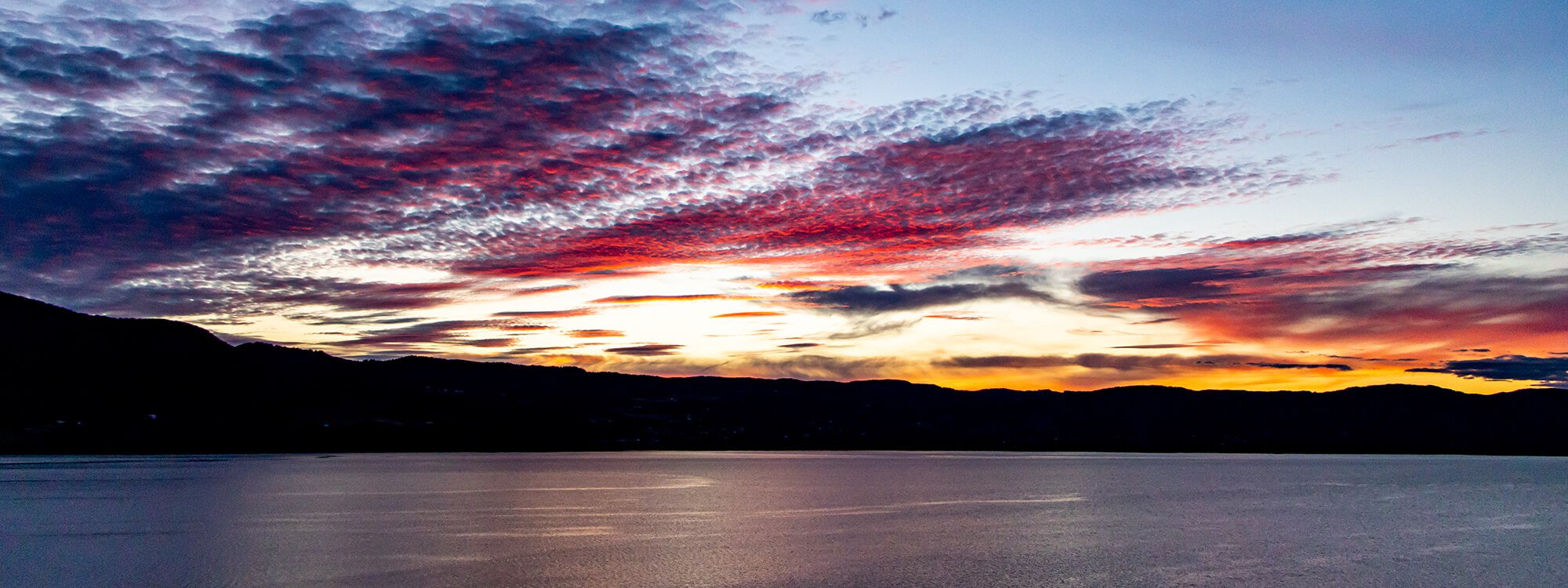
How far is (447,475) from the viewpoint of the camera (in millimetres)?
104125

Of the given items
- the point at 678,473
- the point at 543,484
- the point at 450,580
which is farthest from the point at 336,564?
the point at 678,473

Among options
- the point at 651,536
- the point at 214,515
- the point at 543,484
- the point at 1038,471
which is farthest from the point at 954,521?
the point at 1038,471

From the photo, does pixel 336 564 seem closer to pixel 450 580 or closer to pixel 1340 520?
pixel 450 580

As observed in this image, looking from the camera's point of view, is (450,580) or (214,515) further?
(214,515)

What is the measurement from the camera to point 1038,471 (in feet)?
439

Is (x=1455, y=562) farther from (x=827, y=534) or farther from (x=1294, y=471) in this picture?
(x=1294, y=471)

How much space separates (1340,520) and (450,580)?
151ft

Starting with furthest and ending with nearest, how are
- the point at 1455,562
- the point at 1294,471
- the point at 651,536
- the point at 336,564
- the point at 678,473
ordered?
the point at 1294,471, the point at 678,473, the point at 651,536, the point at 1455,562, the point at 336,564

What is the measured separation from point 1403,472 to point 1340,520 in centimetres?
Answer: 9489

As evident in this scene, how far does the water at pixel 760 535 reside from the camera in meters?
32.3

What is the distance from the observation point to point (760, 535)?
4412 cm

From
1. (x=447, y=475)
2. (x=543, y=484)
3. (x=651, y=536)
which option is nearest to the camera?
(x=651, y=536)

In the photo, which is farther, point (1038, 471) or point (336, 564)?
point (1038, 471)

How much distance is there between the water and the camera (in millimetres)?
32281
